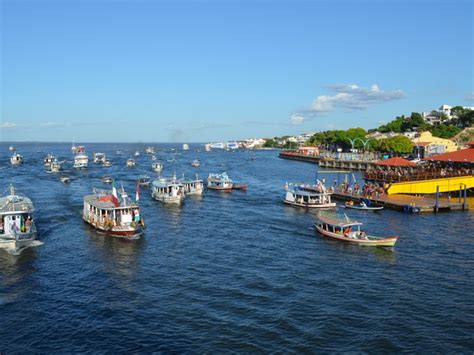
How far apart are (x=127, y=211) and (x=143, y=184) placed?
49.2m

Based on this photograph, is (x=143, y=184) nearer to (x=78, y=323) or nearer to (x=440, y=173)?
(x=440, y=173)

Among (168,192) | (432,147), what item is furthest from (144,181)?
(432,147)

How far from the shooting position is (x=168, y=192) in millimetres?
→ 84500

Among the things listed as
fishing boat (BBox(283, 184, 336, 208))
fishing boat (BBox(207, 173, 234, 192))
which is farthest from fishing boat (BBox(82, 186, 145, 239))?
fishing boat (BBox(207, 173, 234, 192))

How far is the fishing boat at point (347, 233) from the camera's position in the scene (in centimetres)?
5172

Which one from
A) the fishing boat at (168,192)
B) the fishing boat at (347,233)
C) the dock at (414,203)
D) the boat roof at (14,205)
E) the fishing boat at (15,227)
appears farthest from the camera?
the fishing boat at (168,192)

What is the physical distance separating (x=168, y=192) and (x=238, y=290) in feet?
156

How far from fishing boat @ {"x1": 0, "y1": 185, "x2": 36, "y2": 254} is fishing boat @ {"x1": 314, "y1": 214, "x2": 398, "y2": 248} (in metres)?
32.7

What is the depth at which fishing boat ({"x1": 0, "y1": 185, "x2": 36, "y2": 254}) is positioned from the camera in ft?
162

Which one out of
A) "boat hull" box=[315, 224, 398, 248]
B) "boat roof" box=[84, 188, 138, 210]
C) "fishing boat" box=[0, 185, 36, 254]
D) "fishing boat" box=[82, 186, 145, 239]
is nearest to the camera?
"fishing boat" box=[0, 185, 36, 254]

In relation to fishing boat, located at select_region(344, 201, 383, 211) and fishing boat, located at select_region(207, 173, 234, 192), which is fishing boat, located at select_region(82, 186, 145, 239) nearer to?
fishing boat, located at select_region(344, 201, 383, 211)

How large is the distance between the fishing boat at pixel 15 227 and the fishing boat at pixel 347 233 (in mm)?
32730

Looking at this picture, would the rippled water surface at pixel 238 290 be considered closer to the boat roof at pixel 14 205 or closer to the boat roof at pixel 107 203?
the boat roof at pixel 107 203

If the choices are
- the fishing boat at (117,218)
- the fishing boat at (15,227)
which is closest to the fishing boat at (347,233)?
the fishing boat at (117,218)
